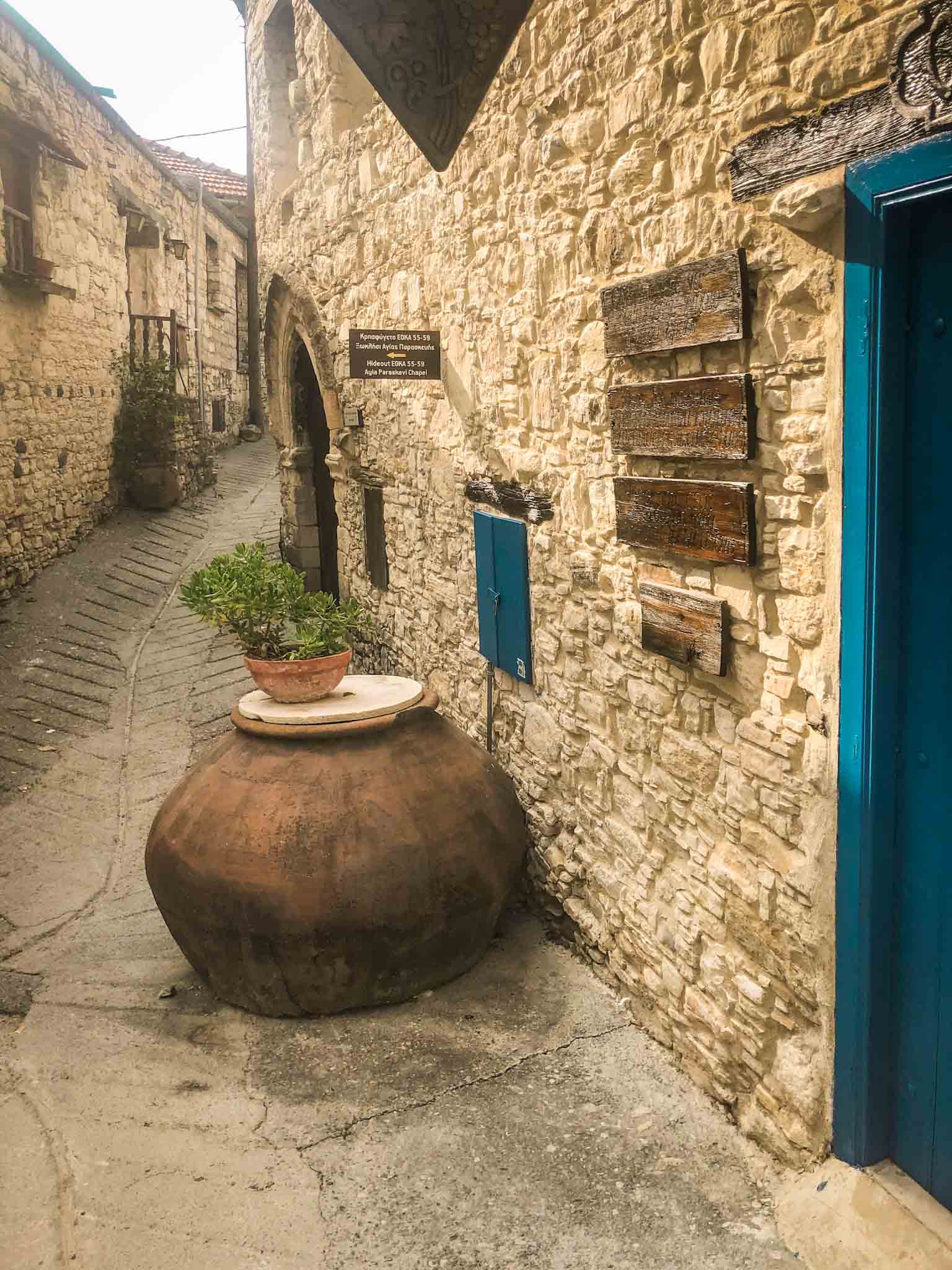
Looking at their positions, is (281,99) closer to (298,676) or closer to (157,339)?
(157,339)

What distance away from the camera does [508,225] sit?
4109mm

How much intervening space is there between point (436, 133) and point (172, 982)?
128 inches

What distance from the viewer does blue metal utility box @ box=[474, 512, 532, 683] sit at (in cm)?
425

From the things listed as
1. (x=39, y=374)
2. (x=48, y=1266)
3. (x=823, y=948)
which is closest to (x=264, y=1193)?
(x=48, y=1266)

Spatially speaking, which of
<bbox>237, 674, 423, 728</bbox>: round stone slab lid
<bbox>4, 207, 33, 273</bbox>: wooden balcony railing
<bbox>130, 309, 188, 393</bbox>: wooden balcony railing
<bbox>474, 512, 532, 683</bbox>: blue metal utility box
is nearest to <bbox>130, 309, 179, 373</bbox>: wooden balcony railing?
<bbox>130, 309, 188, 393</bbox>: wooden balcony railing

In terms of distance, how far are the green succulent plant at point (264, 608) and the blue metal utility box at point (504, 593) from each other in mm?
642

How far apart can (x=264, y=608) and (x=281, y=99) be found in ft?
20.1

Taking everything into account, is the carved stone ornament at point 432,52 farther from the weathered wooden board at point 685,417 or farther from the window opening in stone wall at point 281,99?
the window opening in stone wall at point 281,99

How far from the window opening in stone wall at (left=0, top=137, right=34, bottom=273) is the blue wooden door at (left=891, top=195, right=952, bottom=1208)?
9049mm

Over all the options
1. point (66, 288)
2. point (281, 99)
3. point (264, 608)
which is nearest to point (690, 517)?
point (264, 608)

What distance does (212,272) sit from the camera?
17.7 metres

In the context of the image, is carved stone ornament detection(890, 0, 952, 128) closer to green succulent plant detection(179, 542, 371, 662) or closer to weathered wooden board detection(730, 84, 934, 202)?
weathered wooden board detection(730, 84, 934, 202)

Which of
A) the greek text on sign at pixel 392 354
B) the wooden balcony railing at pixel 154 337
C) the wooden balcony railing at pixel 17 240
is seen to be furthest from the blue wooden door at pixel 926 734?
the wooden balcony railing at pixel 154 337

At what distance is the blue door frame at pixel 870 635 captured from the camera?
2199 mm
